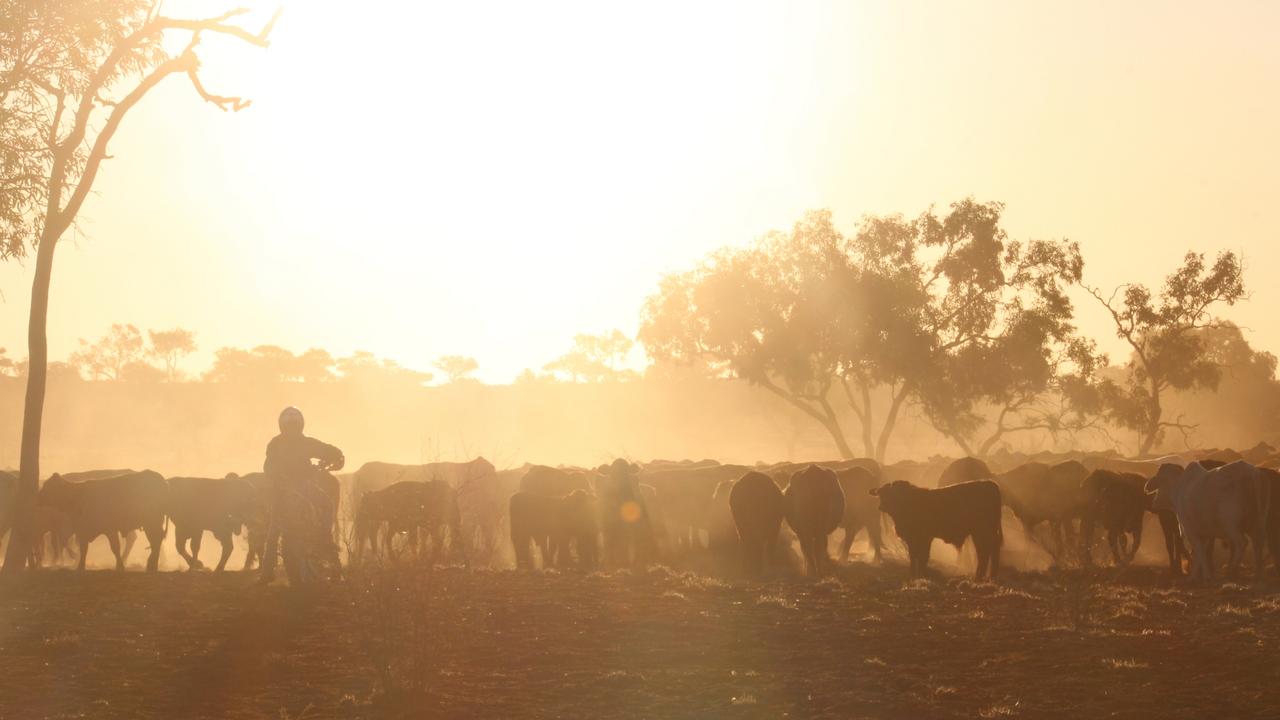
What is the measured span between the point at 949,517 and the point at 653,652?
9.57 meters

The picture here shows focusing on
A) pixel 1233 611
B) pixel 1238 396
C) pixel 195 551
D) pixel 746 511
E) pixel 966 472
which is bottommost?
pixel 1233 611

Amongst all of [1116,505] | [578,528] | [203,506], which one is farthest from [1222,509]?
[203,506]

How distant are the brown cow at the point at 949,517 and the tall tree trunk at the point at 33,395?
13.7 meters

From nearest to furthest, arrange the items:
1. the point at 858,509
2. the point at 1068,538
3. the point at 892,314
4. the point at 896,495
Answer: the point at 896,495 < the point at 1068,538 < the point at 858,509 < the point at 892,314

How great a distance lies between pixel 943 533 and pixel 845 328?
2545cm

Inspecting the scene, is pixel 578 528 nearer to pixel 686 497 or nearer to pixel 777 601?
pixel 686 497

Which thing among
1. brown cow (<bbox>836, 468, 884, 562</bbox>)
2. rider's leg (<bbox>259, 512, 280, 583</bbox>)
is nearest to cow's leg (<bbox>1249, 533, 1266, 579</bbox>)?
brown cow (<bbox>836, 468, 884, 562</bbox>)

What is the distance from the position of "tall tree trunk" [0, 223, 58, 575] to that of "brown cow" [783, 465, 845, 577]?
487 inches

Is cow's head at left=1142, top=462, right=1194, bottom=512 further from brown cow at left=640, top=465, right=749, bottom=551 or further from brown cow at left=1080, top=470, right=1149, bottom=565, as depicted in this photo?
brown cow at left=640, top=465, right=749, bottom=551

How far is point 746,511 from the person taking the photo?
23.0 metres

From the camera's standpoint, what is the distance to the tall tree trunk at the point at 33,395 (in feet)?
66.3

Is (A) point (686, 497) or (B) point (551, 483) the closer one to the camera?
(A) point (686, 497)

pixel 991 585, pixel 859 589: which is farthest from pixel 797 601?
pixel 991 585

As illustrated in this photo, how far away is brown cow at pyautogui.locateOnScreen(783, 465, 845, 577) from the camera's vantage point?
22422mm
